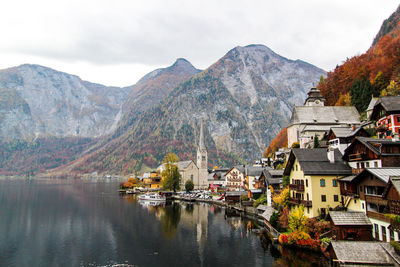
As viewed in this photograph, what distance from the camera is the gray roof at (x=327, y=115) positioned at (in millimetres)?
80062

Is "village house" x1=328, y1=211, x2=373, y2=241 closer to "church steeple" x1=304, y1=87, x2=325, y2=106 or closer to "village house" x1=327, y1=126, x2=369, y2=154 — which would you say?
"village house" x1=327, y1=126, x2=369, y2=154

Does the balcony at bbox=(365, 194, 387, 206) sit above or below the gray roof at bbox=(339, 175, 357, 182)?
below

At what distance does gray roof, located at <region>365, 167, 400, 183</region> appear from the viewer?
30.2 m

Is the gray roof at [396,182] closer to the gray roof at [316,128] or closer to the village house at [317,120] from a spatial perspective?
the village house at [317,120]

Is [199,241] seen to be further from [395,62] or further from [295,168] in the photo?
[395,62]

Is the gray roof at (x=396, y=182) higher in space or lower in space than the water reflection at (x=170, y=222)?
higher

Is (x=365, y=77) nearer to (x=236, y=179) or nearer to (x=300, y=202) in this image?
(x=236, y=179)

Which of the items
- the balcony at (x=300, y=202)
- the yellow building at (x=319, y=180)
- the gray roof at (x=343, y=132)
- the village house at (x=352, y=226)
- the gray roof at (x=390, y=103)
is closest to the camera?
the village house at (x=352, y=226)

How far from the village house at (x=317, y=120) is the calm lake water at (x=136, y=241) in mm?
32370

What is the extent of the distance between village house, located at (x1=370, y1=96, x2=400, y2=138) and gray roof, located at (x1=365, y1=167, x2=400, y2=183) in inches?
642

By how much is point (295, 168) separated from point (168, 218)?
33465 mm

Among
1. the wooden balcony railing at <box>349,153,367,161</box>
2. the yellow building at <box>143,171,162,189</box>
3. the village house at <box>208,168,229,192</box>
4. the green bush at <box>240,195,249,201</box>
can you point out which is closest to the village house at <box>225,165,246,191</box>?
the village house at <box>208,168,229,192</box>

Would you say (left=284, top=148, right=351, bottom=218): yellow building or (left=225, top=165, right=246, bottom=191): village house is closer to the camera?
(left=284, top=148, right=351, bottom=218): yellow building

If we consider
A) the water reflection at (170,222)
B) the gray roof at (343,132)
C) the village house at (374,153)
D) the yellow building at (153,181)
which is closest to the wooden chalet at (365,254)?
the village house at (374,153)
